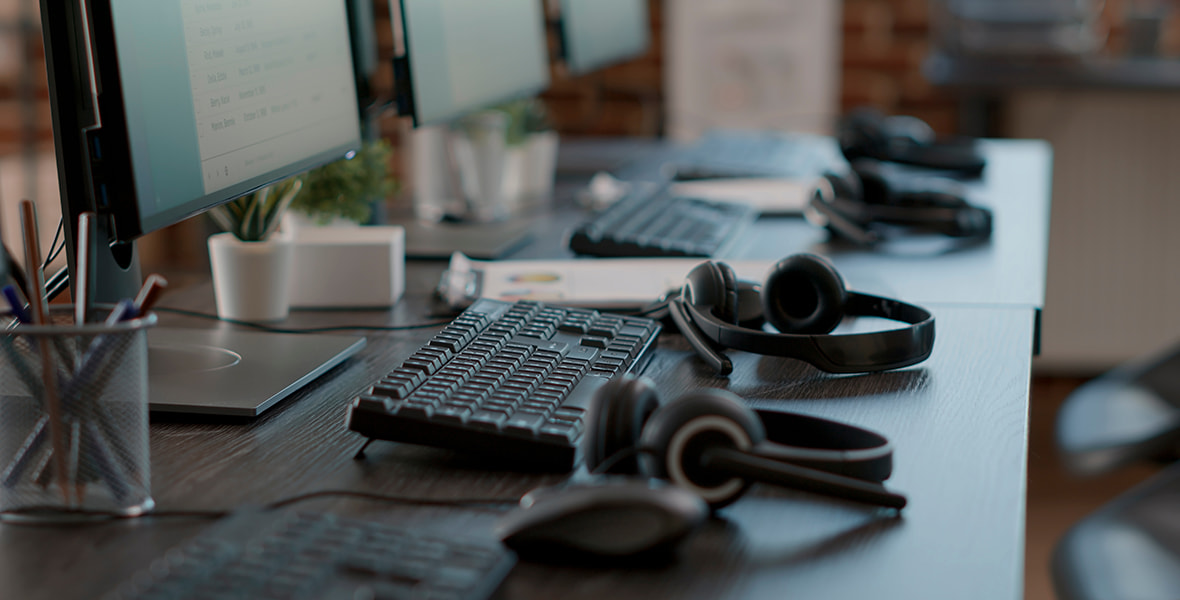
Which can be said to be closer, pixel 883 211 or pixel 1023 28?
pixel 883 211

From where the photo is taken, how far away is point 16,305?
0.65 m

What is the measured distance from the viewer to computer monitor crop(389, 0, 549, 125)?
1.25 m

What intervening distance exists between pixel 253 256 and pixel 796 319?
51cm

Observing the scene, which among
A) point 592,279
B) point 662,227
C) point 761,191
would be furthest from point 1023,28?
point 592,279

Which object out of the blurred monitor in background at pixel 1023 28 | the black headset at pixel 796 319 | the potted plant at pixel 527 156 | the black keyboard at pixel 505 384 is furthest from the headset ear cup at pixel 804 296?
the blurred monitor in background at pixel 1023 28

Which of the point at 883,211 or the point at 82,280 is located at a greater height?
the point at 82,280

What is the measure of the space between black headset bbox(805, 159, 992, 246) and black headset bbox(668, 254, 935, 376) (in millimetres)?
453

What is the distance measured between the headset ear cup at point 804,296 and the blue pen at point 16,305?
0.57 metres

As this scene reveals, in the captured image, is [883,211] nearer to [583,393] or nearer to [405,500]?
[583,393]

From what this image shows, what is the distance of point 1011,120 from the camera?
317 centimetres

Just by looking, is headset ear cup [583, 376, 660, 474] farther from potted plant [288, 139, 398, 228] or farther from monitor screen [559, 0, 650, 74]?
monitor screen [559, 0, 650, 74]

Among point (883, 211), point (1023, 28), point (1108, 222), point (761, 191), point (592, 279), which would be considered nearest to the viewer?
point (592, 279)

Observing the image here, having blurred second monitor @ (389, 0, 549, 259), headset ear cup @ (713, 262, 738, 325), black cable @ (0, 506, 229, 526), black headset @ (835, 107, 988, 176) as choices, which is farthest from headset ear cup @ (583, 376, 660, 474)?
black headset @ (835, 107, 988, 176)

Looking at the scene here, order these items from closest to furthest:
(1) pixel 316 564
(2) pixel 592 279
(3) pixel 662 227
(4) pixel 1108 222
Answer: (1) pixel 316 564 < (2) pixel 592 279 < (3) pixel 662 227 < (4) pixel 1108 222
